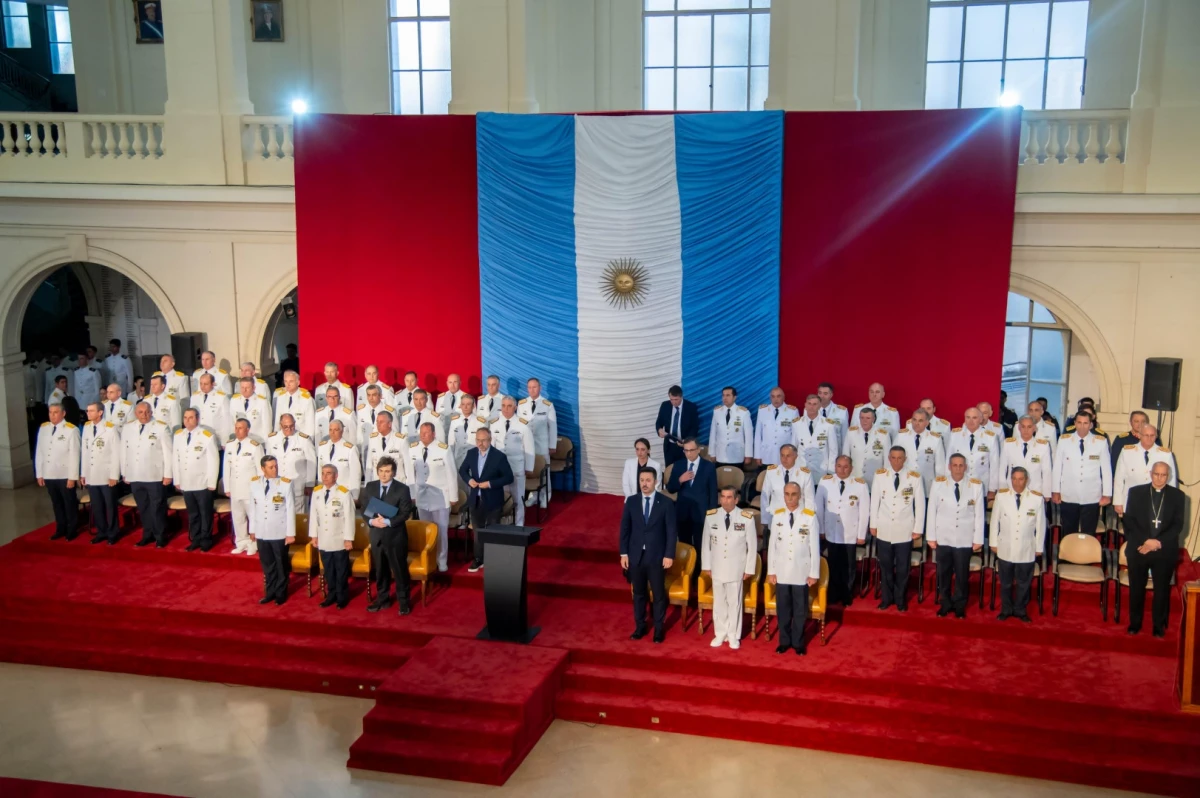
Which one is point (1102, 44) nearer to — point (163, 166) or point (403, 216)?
point (403, 216)

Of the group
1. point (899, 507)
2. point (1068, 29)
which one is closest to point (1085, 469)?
point (899, 507)

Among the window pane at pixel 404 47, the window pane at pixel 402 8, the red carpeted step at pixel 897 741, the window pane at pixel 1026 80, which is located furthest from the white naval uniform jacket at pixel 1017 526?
the window pane at pixel 402 8

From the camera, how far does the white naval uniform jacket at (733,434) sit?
1191cm

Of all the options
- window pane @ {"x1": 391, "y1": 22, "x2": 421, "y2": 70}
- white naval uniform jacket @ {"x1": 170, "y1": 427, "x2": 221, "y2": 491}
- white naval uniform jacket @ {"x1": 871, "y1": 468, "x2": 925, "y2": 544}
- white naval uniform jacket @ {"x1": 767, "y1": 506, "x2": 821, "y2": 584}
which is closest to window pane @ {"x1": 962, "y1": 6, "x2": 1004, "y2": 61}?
white naval uniform jacket @ {"x1": 871, "y1": 468, "x2": 925, "y2": 544}

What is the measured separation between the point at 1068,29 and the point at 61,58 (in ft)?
55.7

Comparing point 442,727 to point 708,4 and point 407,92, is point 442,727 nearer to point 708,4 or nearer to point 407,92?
point 407,92

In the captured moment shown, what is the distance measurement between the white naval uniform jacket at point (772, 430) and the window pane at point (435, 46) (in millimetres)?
6917

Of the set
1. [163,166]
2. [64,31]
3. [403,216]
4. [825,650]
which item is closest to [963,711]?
[825,650]

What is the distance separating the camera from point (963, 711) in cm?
879

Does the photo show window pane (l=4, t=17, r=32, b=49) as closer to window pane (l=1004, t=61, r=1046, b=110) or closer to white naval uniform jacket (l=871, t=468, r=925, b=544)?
window pane (l=1004, t=61, r=1046, b=110)

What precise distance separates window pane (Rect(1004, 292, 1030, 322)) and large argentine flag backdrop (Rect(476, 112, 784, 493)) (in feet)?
13.6

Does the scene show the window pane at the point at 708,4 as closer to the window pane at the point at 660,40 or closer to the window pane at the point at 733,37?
the window pane at the point at 733,37

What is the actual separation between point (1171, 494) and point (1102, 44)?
6.47 meters

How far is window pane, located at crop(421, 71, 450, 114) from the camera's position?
15.6 m
